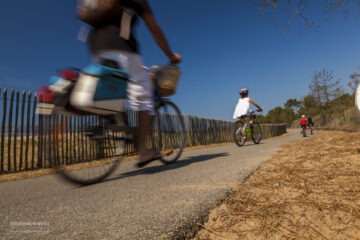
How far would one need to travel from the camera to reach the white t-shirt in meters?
7.94

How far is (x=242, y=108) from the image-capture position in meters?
8.00

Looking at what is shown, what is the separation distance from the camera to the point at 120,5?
2.22m

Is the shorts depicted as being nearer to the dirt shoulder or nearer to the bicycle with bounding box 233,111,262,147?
the dirt shoulder

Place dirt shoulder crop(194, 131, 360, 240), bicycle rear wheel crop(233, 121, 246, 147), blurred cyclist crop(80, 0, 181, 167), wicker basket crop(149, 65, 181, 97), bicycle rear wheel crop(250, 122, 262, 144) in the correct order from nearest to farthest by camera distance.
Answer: dirt shoulder crop(194, 131, 360, 240), blurred cyclist crop(80, 0, 181, 167), wicker basket crop(149, 65, 181, 97), bicycle rear wheel crop(233, 121, 246, 147), bicycle rear wheel crop(250, 122, 262, 144)

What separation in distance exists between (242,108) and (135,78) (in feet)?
19.8

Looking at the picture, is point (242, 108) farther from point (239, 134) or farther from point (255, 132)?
point (255, 132)

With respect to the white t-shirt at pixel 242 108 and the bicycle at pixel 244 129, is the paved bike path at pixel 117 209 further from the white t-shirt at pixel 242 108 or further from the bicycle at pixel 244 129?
the white t-shirt at pixel 242 108

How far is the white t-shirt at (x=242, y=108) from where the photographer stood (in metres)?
7.94

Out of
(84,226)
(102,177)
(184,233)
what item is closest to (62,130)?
(102,177)

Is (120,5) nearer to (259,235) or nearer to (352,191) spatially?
(259,235)

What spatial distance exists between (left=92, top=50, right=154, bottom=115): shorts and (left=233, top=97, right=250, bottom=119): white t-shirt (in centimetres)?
579

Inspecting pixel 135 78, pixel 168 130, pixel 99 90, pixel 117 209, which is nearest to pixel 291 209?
pixel 117 209

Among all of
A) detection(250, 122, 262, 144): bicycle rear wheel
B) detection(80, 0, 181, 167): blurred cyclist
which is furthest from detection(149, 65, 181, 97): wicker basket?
detection(250, 122, 262, 144): bicycle rear wheel

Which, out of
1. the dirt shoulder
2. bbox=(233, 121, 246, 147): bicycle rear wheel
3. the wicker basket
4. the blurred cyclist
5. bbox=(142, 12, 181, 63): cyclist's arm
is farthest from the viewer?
bbox=(233, 121, 246, 147): bicycle rear wheel
